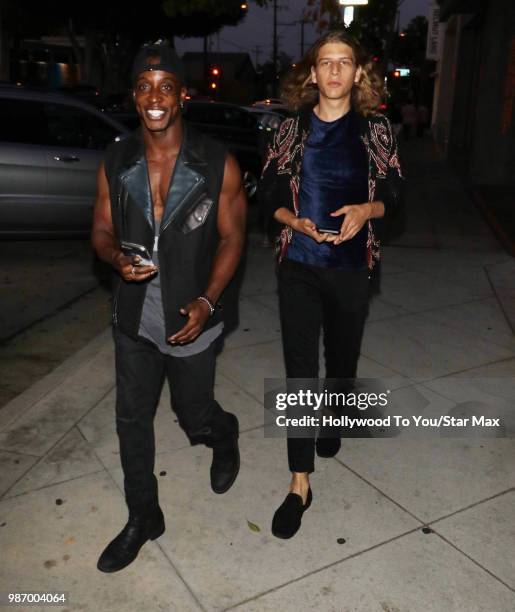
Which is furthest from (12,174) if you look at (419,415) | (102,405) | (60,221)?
(419,415)

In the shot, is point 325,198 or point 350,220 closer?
point 350,220

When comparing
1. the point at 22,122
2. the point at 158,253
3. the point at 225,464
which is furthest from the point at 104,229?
the point at 22,122

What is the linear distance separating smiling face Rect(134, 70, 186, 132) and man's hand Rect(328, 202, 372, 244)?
843mm

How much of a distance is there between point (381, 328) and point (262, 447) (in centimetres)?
242

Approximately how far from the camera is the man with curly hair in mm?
3098

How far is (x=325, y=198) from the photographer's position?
10.3 feet

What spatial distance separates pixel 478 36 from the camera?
19.8 m

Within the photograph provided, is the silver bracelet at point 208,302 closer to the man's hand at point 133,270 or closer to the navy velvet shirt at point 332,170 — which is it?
the man's hand at point 133,270

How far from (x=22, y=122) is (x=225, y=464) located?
20.9 feet

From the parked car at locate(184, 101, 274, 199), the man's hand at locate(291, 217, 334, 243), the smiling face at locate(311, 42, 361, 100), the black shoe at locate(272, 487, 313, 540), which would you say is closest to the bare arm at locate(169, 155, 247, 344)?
the man's hand at locate(291, 217, 334, 243)

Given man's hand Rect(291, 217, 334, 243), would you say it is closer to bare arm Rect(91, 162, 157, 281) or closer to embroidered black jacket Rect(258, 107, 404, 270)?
A: embroidered black jacket Rect(258, 107, 404, 270)

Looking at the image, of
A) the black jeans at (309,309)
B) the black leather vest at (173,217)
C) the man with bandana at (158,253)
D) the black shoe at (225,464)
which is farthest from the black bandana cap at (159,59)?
the black shoe at (225,464)

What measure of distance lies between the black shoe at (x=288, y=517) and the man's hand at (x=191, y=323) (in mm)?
1056

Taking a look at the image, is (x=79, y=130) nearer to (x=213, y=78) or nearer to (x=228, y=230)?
(x=228, y=230)
